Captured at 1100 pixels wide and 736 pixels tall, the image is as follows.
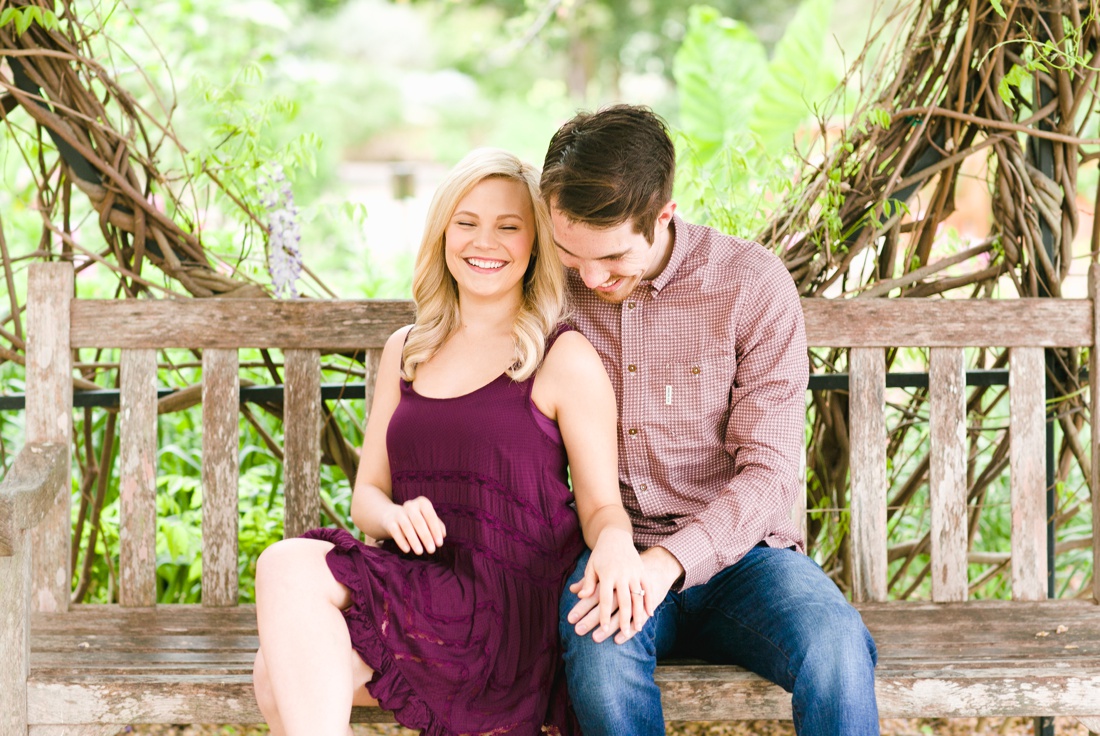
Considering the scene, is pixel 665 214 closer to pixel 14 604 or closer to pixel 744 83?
pixel 14 604

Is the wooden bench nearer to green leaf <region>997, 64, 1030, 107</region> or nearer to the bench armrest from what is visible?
the bench armrest

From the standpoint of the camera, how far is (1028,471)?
2.39m

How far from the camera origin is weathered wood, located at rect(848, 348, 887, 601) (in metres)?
2.36

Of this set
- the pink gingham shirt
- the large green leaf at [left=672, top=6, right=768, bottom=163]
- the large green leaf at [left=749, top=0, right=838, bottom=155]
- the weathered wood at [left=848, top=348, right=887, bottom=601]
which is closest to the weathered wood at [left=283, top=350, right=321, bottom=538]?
the pink gingham shirt

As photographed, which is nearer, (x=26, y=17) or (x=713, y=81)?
(x=26, y=17)

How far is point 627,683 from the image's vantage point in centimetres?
172

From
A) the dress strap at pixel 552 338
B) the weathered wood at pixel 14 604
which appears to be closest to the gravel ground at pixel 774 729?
the weathered wood at pixel 14 604

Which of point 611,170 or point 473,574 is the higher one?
point 611,170

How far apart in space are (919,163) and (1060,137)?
1.01ft

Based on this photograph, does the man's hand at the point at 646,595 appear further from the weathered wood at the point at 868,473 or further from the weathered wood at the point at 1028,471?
the weathered wood at the point at 1028,471

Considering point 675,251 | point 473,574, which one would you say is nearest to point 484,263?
point 675,251

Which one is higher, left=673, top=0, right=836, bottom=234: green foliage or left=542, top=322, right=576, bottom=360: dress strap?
left=673, top=0, right=836, bottom=234: green foliage

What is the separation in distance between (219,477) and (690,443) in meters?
1.07

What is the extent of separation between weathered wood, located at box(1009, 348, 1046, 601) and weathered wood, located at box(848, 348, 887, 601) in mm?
305
